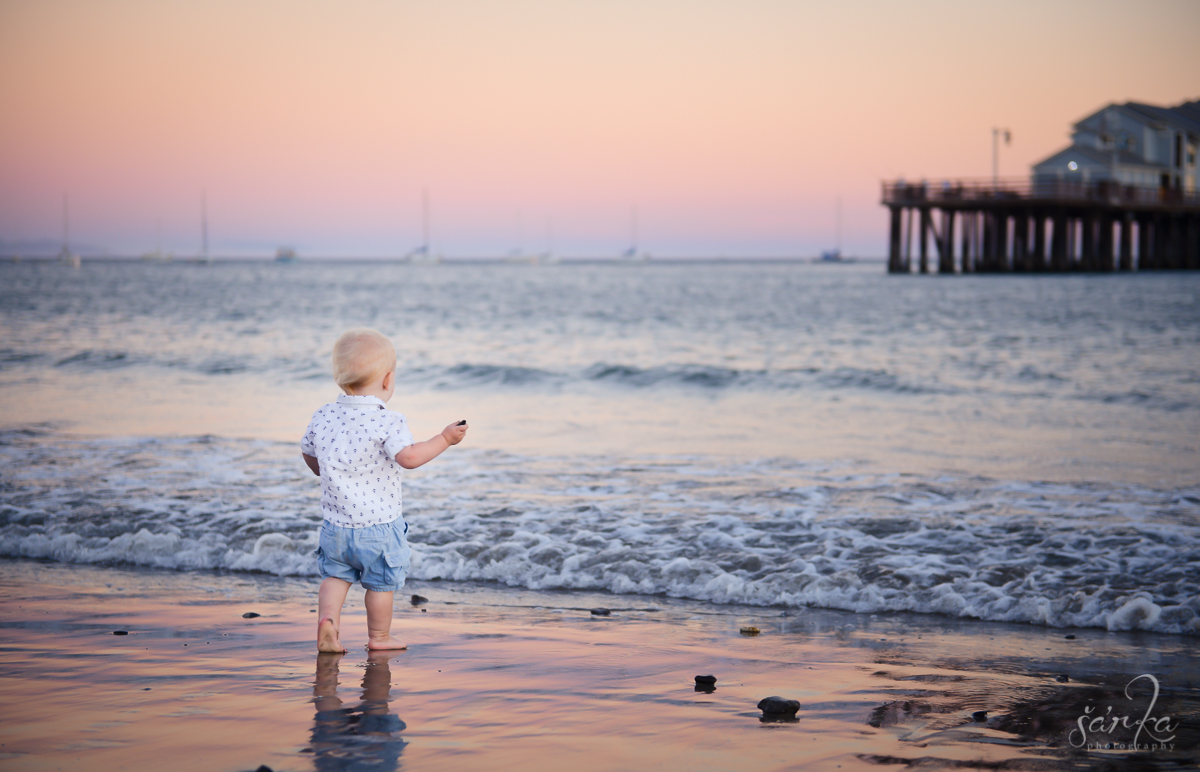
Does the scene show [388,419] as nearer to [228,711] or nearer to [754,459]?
[228,711]

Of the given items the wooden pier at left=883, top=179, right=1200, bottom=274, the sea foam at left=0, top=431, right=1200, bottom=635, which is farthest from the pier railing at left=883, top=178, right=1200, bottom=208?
the sea foam at left=0, top=431, right=1200, bottom=635

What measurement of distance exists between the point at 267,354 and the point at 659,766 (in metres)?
19.0

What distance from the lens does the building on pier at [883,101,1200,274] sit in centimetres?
5306

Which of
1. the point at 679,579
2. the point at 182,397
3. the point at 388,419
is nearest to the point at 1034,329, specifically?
the point at 182,397

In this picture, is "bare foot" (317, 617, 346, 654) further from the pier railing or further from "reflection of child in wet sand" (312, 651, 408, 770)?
the pier railing

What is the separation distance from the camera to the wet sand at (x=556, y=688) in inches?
105

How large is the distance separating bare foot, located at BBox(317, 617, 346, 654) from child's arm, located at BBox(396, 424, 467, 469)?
63cm

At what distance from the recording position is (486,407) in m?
12.9

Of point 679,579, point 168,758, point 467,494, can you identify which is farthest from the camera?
point 467,494

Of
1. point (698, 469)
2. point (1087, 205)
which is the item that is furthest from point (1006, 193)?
point (698, 469)

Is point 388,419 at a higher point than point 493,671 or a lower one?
higher

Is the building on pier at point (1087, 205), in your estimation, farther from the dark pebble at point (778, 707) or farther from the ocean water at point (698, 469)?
the dark pebble at point (778, 707)

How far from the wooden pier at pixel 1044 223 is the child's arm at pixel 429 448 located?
176 ft

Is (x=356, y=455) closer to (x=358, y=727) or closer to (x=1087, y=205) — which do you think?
(x=358, y=727)
